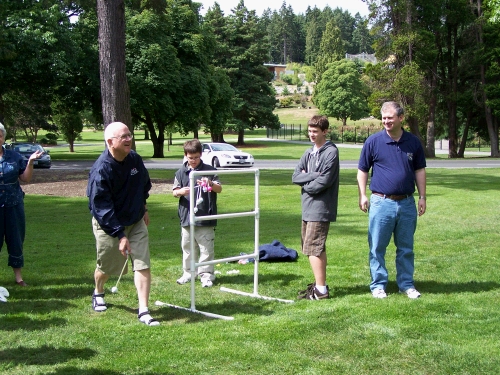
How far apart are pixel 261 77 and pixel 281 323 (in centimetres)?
6189

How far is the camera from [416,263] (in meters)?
8.52

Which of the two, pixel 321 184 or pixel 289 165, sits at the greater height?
pixel 321 184

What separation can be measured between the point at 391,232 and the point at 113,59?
1148 centimetres

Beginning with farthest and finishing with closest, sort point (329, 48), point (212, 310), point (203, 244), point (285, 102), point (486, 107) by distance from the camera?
point (285, 102), point (329, 48), point (486, 107), point (203, 244), point (212, 310)

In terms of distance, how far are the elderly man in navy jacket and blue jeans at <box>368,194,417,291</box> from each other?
2.44 metres

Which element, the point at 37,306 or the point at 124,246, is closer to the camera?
the point at 124,246

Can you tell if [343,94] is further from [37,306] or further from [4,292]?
[37,306]

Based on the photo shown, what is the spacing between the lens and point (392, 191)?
6473 mm

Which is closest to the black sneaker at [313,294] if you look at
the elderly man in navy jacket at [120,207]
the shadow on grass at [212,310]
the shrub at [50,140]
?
the shadow on grass at [212,310]

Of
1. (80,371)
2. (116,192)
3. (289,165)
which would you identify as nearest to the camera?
(80,371)

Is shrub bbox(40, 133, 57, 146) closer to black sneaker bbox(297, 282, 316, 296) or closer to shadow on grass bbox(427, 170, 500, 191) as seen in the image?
shadow on grass bbox(427, 170, 500, 191)

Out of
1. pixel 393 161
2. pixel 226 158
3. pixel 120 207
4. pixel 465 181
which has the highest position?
pixel 393 161

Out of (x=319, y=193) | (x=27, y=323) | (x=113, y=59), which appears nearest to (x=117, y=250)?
(x=27, y=323)

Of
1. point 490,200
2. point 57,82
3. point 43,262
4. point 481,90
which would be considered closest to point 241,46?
point 481,90
